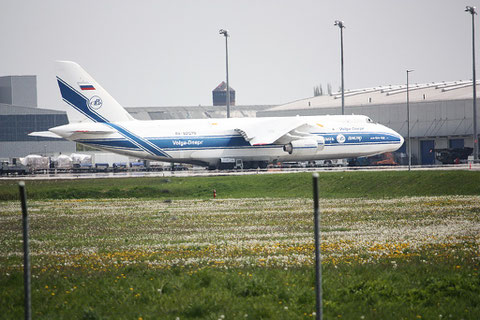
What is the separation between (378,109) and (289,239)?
78.2 meters

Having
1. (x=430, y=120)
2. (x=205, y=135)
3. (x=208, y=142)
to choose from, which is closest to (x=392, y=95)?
(x=430, y=120)

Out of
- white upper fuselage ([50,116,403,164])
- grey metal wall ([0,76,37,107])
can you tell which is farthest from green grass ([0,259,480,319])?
grey metal wall ([0,76,37,107])

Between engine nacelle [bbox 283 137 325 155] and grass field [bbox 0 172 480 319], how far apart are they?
3004 centimetres

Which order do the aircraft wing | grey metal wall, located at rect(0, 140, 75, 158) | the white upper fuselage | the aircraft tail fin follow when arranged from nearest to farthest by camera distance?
the white upper fuselage, the aircraft tail fin, the aircraft wing, grey metal wall, located at rect(0, 140, 75, 158)

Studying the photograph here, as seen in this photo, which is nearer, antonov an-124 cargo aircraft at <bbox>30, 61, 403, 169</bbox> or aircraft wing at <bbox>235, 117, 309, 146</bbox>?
antonov an-124 cargo aircraft at <bbox>30, 61, 403, 169</bbox>

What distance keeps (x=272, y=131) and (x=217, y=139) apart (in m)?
5.24

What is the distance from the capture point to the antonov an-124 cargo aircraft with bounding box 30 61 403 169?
61562mm

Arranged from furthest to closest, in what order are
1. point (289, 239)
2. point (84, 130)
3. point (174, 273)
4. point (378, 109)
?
Result: point (378, 109), point (84, 130), point (289, 239), point (174, 273)

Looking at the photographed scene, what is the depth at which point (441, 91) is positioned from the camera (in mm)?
100688

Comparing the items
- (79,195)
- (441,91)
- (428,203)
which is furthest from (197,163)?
(441,91)

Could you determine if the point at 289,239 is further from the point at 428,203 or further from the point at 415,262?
the point at 428,203

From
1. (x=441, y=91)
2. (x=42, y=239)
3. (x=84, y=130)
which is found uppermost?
(x=441, y=91)

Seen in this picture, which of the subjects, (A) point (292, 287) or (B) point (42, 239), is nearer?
(A) point (292, 287)

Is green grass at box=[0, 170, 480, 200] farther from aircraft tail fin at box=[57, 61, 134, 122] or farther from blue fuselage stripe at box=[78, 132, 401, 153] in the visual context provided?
aircraft tail fin at box=[57, 61, 134, 122]
